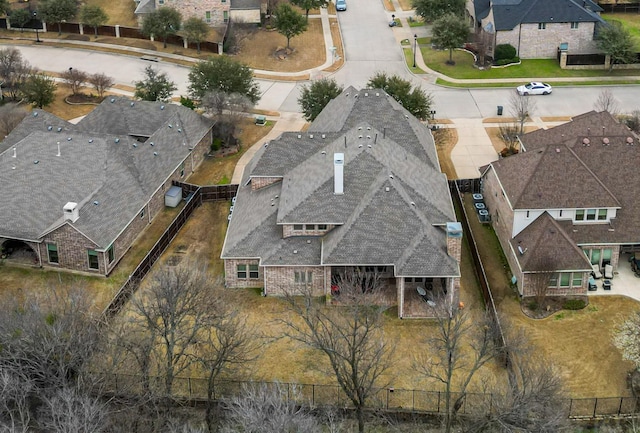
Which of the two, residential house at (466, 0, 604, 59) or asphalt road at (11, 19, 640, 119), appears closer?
asphalt road at (11, 19, 640, 119)

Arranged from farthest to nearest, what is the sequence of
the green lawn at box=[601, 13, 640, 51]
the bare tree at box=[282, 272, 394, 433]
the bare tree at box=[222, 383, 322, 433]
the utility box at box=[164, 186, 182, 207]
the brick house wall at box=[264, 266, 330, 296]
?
1. the green lawn at box=[601, 13, 640, 51]
2. the utility box at box=[164, 186, 182, 207]
3. the brick house wall at box=[264, 266, 330, 296]
4. the bare tree at box=[282, 272, 394, 433]
5. the bare tree at box=[222, 383, 322, 433]

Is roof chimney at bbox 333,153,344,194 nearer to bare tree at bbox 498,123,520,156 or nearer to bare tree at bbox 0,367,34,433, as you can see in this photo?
bare tree at bbox 0,367,34,433

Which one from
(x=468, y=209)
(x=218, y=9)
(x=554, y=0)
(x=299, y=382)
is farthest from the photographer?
(x=218, y=9)

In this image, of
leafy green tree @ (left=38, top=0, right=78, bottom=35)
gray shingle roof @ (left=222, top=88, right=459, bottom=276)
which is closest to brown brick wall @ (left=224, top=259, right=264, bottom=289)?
gray shingle roof @ (left=222, top=88, right=459, bottom=276)

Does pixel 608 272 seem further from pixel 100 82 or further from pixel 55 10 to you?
pixel 55 10

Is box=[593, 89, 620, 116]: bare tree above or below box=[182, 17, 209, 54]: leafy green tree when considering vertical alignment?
below

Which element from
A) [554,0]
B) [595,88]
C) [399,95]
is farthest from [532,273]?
[554,0]

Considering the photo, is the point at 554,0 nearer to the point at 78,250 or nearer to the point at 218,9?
the point at 218,9

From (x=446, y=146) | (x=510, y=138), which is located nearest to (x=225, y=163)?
(x=446, y=146)
